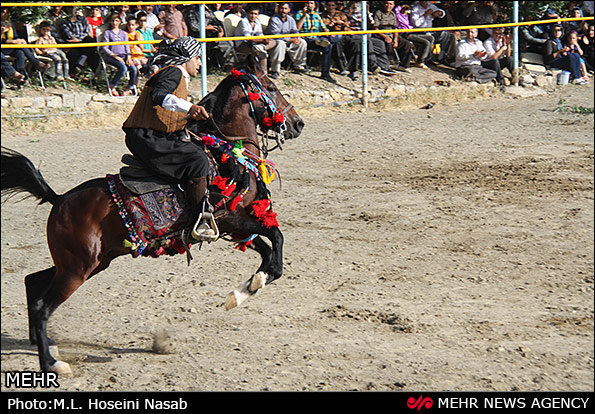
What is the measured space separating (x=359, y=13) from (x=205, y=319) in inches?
452

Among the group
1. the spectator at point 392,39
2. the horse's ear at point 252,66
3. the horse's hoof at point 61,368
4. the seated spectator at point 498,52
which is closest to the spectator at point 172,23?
the spectator at point 392,39

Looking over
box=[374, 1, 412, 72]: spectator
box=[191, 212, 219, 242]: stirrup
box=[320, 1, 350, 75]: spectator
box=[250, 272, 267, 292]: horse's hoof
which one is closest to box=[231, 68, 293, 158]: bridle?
box=[191, 212, 219, 242]: stirrup

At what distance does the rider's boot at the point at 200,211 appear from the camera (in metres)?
5.50

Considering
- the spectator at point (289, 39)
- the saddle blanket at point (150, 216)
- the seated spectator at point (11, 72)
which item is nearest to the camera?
the saddle blanket at point (150, 216)

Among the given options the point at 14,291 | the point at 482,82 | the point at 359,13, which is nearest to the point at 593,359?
the point at 14,291

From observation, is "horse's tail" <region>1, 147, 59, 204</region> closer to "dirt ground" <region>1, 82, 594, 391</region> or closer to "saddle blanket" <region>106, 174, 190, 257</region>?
"saddle blanket" <region>106, 174, 190, 257</region>

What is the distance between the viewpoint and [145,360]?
5.56 metres

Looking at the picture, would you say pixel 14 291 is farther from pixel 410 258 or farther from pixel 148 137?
pixel 410 258

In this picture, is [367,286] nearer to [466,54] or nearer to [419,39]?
[466,54]

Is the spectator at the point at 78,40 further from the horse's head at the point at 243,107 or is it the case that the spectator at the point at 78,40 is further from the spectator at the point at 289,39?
the horse's head at the point at 243,107

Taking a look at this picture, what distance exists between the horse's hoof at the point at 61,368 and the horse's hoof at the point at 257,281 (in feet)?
4.40

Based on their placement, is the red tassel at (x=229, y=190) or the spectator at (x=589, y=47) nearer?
the red tassel at (x=229, y=190)

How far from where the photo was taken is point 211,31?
1392cm

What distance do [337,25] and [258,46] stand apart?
1.83 meters
